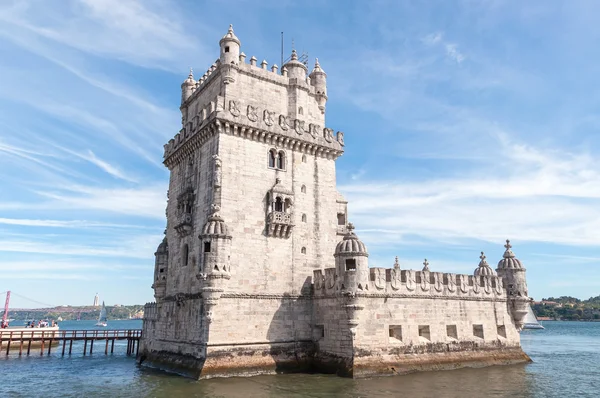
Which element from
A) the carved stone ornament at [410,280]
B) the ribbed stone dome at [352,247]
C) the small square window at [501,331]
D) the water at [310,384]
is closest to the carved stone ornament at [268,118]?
the ribbed stone dome at [352,247]

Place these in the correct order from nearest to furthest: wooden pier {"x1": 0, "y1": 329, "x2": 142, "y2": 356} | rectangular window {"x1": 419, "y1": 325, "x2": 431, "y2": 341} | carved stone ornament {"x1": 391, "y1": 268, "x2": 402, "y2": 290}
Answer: carved stone ornament {"x1": 391, "y1": 268, "x2": 402, "y2": 290} → rectangular window {"x1": 419, "y1": 325, "x2": 431, "y2": 341} → wooden pier {"x1": 0, "y1": 329, "x2": 142, "y2": 356}

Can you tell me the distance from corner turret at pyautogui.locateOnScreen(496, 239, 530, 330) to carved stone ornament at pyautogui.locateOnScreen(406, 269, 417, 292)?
11109 millimetres

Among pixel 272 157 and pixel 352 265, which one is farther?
pixel 272 157

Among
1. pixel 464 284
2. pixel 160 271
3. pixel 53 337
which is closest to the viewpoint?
pixel 464 284

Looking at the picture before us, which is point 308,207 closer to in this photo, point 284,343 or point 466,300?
point 284,343

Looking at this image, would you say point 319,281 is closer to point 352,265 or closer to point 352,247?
point 352,265

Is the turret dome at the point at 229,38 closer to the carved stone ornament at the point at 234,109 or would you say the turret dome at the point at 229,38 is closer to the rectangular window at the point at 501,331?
the carved stone ornament at the point at 234,109

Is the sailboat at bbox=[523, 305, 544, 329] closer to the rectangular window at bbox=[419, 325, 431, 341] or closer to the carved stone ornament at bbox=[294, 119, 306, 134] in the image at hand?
the rectangular window at bbox=[419, 325, 431, 341]

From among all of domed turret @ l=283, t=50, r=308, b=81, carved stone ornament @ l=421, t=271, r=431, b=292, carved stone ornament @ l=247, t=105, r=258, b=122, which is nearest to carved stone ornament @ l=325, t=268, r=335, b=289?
carved stone ornament @ l=421, t=271, r=431, b=292

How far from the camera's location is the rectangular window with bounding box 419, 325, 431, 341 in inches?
1218

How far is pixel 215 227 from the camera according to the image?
90.8 ft

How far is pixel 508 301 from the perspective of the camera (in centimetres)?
3697

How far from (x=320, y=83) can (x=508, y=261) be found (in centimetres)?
2158

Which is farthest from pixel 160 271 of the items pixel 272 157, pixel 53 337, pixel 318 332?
pixel 53 337
